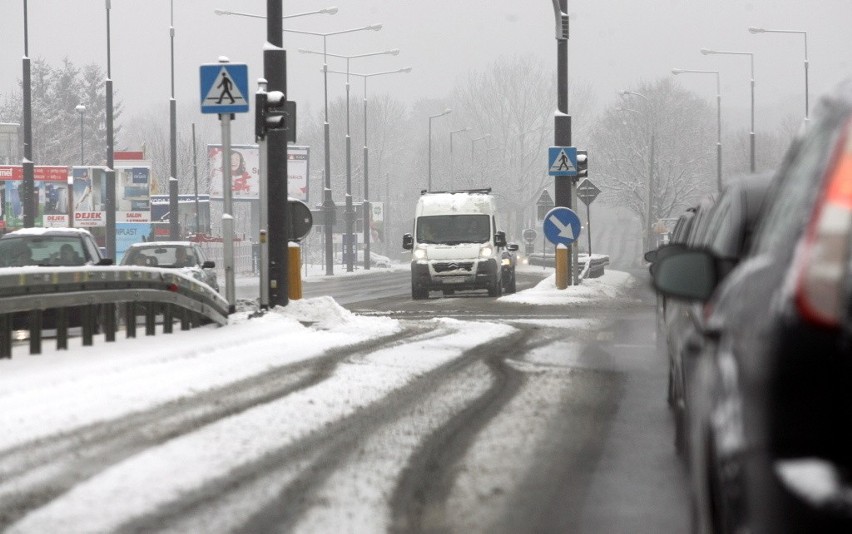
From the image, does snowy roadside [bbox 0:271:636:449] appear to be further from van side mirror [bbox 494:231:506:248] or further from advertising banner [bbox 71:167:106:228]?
advertising banner [bbox 71:167:106:228]

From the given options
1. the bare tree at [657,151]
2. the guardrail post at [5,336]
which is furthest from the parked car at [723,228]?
the bare tree at [657,151]

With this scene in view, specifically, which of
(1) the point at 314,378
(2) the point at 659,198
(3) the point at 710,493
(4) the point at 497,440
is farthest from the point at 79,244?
(2) the point at 659,198

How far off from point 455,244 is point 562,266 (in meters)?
4.01

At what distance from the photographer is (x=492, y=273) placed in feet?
106

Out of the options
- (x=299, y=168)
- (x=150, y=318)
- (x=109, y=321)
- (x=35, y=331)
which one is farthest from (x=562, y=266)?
(x=299, y=168)

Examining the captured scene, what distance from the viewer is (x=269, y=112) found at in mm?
17797

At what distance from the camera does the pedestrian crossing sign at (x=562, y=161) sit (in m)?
28.6

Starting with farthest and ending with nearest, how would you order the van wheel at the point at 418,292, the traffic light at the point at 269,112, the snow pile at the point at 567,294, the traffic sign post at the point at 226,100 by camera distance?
1. the van wheel at the point at 418,292
2. the snow pile at the point at 567,294
3. the traffic light at the point at 269,112
4. the traffic sign post at the point at 226,100

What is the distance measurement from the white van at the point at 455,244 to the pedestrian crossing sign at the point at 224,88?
1487cm

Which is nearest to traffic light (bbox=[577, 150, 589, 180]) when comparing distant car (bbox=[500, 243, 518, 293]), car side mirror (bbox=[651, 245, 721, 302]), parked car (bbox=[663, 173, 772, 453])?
distant car (bbox=[500, 243, 518, 293])

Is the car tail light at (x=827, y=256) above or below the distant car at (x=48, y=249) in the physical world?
above

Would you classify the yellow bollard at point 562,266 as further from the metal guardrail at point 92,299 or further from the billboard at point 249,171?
the billboard at point 249,171

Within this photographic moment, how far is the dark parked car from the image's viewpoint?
2824 mm

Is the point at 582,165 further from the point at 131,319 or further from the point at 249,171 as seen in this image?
the point at 249,171
